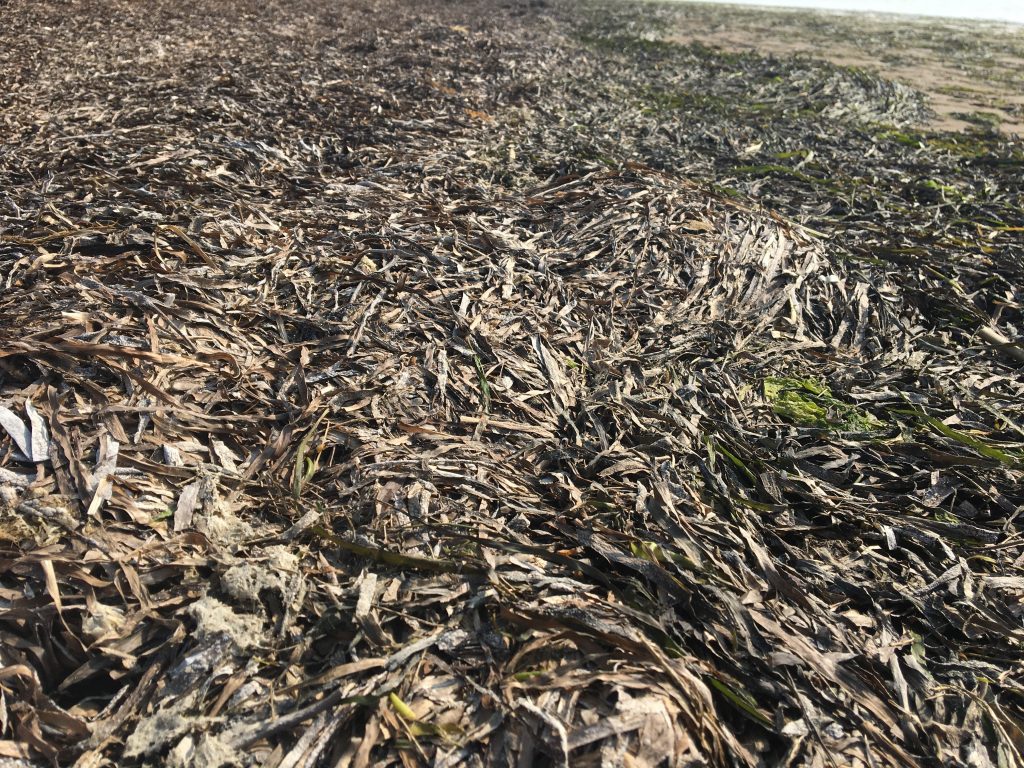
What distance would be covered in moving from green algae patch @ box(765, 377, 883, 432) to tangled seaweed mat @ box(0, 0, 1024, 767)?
2 centimetres

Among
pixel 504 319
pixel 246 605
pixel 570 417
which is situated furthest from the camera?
pixel 504 319

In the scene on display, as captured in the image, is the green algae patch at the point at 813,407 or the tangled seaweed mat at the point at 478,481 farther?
the green algae patch at the point at 813,407

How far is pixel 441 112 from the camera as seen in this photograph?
6.60 m

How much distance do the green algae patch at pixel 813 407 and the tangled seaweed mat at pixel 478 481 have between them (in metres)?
0.02

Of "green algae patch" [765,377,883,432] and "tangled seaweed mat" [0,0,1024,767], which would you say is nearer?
"tangled seaweed mat" [0,0,1024,767]

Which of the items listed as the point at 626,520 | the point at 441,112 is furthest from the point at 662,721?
the point at 441,112

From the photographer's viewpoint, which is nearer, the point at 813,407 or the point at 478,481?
the point at 478,481

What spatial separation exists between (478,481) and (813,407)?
1.81 meters

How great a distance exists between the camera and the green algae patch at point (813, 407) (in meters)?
2.83

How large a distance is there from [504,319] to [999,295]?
3415 millimetres

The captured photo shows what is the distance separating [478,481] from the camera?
87.9 inches

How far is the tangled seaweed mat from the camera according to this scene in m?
1.60

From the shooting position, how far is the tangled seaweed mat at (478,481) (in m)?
1.60

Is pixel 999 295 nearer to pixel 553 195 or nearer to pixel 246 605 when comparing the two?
pixel 553 195
